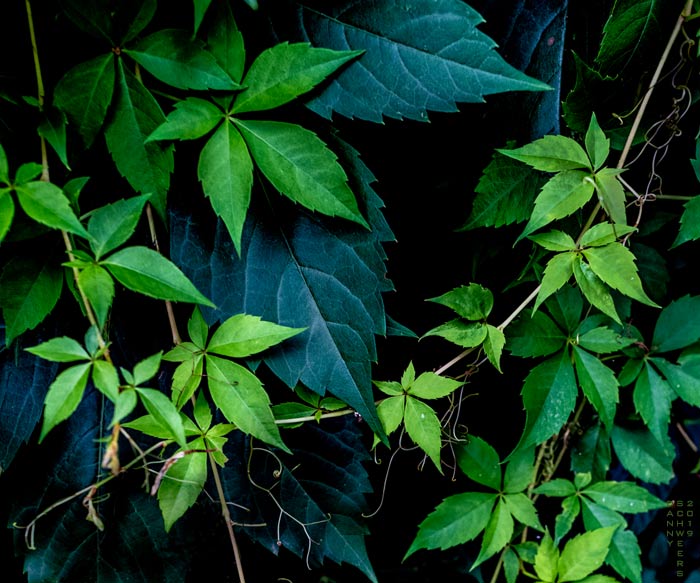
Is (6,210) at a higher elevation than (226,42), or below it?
below

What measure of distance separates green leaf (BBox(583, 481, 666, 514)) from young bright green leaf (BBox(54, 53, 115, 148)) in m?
1.03

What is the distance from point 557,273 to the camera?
849 millimetres

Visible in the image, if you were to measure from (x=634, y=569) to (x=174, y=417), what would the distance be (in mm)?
861

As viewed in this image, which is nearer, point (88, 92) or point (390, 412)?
point (88, 92)

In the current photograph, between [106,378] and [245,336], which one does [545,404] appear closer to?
→ [245,336]

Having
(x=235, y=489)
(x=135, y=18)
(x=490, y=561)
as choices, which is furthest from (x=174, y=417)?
(x=490, y=561)

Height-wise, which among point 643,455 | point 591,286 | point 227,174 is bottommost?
point 643,455

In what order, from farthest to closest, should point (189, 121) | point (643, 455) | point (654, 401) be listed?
point (643, 455) → point (654, 401) → point (189, 121)

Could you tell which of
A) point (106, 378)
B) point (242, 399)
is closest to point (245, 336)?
point (242, 399)

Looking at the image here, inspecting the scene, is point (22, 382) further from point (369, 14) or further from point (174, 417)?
point (369, 14)

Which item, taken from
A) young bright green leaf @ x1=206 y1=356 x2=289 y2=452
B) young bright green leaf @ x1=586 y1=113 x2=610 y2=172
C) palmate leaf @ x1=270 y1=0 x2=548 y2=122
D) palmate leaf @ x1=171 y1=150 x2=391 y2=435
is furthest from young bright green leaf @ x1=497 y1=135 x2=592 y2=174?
young bright green leaf @ x1=206 y1=356 x2=289 y2=452

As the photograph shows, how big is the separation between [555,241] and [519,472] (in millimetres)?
436

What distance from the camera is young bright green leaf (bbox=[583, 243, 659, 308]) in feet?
2.65

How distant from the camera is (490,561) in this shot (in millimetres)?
1183
